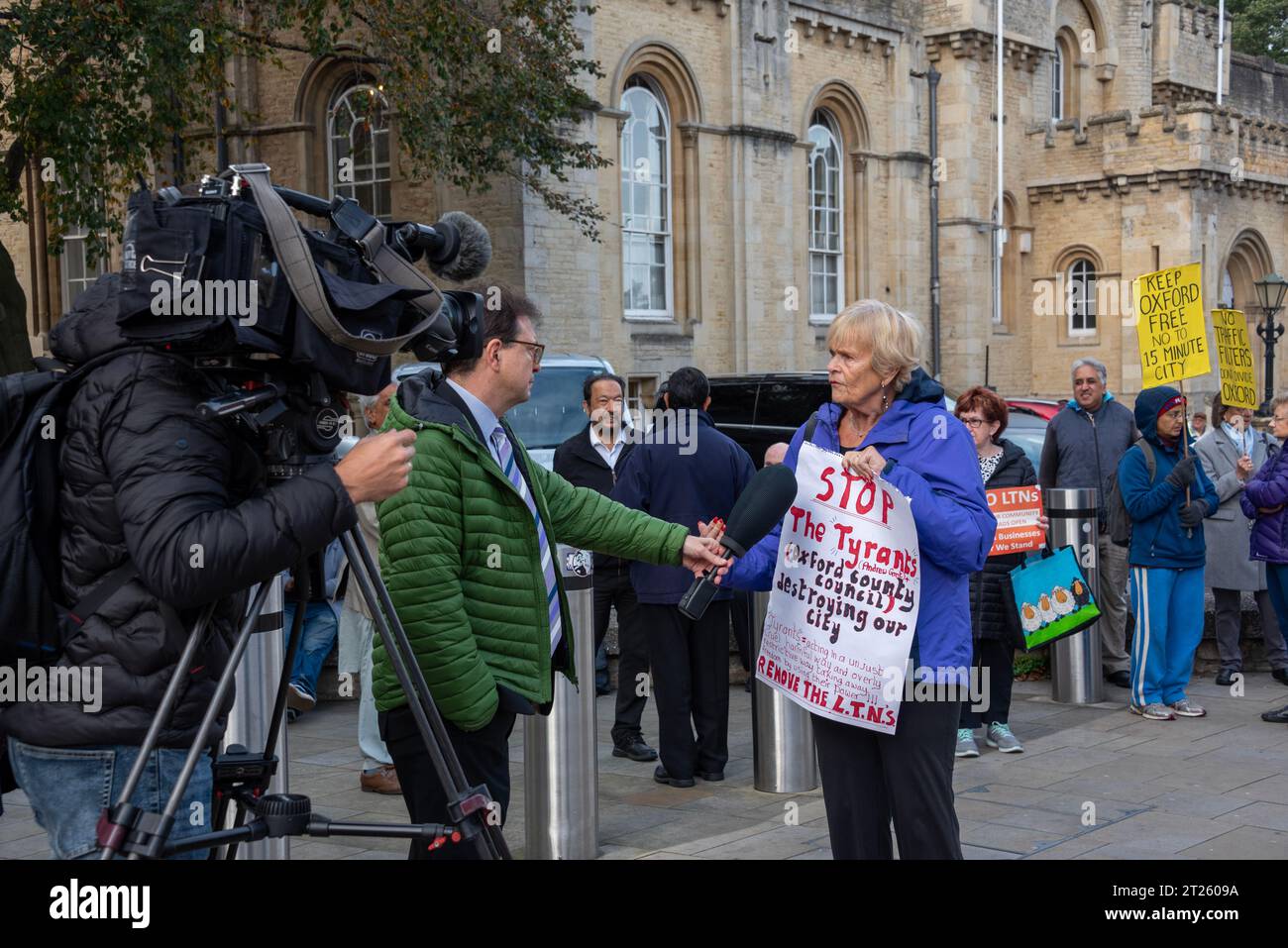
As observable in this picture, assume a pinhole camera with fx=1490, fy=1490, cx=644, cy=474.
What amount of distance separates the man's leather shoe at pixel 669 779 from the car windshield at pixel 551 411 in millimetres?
6668

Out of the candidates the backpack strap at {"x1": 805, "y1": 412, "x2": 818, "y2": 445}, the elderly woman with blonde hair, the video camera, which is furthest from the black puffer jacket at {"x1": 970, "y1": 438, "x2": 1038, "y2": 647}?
the video camera

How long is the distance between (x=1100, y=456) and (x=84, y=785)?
8.71m

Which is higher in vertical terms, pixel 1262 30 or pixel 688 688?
pixel 1262 30

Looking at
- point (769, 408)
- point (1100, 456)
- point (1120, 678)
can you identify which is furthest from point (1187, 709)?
point (769, 408)

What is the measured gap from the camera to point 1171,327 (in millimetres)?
10422

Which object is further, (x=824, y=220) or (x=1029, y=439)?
(x=824, y=220)

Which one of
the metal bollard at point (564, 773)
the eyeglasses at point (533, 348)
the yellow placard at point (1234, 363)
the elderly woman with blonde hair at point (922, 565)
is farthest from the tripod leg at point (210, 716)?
the yellow placard at point (1234, 363)

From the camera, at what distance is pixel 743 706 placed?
32.6 ft

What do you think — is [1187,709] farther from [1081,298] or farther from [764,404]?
[1081,298]

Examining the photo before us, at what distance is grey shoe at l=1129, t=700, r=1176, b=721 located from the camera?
9.14m

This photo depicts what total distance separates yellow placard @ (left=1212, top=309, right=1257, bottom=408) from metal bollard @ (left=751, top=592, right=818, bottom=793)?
5219 mm

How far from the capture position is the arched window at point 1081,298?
36.5 meters

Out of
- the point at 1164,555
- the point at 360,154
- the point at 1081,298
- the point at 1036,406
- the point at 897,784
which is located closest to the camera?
the point at 897,784
